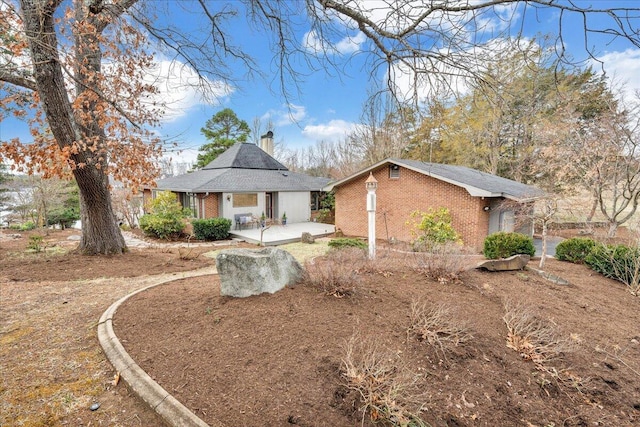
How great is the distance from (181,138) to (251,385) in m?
→ 3.83

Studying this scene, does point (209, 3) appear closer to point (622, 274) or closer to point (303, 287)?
point (303, 287)

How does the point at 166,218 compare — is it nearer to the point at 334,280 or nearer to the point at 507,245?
the point at 334,280

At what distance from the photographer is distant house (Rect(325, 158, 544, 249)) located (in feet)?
37.4

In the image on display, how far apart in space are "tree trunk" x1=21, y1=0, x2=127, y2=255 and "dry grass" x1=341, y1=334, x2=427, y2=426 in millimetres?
4164

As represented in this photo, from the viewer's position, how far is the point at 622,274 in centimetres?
621

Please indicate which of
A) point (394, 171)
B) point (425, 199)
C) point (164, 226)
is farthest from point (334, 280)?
point (164, 226)

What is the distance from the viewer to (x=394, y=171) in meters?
13.7

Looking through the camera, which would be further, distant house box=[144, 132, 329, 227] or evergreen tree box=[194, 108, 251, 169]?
evergreen tree box=[194, 108, 251, 169]

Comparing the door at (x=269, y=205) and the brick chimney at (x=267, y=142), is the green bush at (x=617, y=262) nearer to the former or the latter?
the door at (x=269, y=205)

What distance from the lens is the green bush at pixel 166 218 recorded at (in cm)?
1405

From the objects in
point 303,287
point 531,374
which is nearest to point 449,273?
point 531,374

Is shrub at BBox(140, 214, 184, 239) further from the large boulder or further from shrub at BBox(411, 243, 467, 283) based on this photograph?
shrub at BBox(411, 243, 467, 283)

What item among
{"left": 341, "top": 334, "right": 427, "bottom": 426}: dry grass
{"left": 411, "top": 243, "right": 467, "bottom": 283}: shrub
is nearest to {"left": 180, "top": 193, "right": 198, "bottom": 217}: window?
{"left": 411, "top": 243, "right": 467, "bottom": 283}: shrub

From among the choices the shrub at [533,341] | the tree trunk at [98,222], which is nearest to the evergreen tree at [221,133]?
the tree trunk at [98,222]
